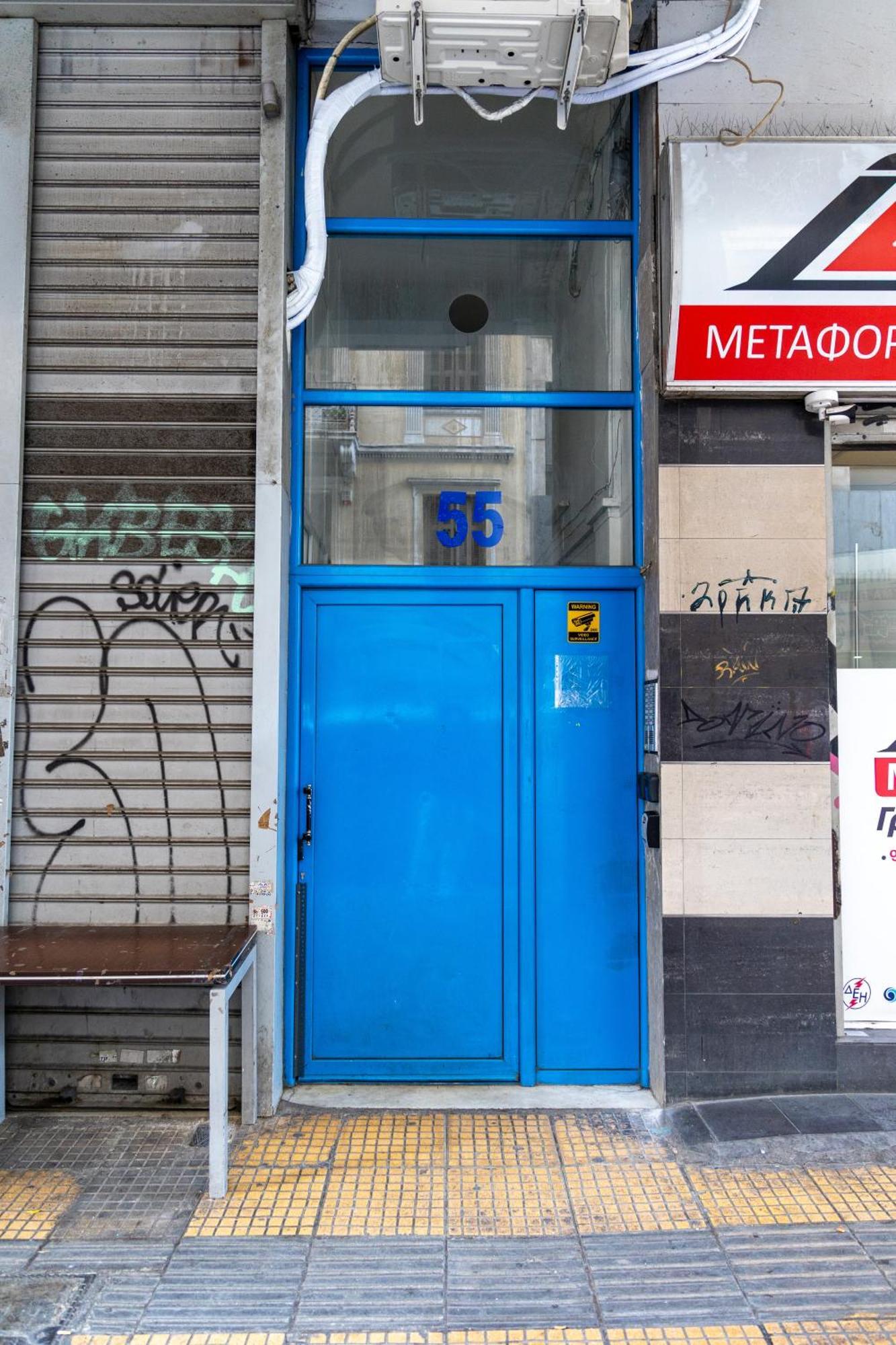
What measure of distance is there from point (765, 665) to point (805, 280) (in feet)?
5.85

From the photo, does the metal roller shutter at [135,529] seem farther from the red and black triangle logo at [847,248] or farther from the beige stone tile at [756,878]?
the red and black triangle logo at [847,248]

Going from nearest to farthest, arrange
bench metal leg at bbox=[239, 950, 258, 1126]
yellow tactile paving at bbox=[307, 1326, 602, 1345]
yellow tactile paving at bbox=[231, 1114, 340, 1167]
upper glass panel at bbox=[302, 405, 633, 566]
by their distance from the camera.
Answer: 1. yellow tactile paving at bbox=[307, 1326, 602, 1345]
2. yellow tactile paving at bbox=[231, 1114, 340, 1167]
3. bench metal leg at bbox=[239, 950, 258, 1126]
4. upper glass panel at bbox=[302, 405, 633, 566]

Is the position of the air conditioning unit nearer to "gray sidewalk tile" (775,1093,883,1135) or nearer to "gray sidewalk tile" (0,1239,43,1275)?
"gray sidewalk tile" (775,1093,883,1135)

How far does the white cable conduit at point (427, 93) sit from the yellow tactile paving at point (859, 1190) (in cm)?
437

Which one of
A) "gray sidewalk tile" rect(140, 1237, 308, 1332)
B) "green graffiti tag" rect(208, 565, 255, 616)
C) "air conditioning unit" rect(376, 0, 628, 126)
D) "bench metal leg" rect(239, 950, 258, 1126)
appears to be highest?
"air conditioning unit" rect(376, 0, 628, 126)

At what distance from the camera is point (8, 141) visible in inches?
170

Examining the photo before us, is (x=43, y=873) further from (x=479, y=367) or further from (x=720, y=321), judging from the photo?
(x=720, y=321)

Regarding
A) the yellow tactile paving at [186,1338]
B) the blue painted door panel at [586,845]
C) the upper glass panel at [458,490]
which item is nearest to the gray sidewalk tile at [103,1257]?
the yellow tactile paving at [186,1338]

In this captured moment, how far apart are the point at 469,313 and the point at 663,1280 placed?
4216mm

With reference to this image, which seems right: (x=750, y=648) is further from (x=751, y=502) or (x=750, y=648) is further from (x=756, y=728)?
(x=751, y=502)

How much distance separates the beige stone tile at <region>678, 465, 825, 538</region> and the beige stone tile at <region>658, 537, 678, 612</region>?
0.09 m

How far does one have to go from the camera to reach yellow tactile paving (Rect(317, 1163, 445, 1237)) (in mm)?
3225

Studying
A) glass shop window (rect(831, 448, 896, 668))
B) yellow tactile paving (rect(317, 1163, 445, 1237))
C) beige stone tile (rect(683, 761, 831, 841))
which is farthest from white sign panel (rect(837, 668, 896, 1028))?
yellow tactile paving (rect(317, 1163, 445, 1237))

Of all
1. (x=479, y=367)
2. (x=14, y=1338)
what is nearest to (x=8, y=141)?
(x=479, y=367)
